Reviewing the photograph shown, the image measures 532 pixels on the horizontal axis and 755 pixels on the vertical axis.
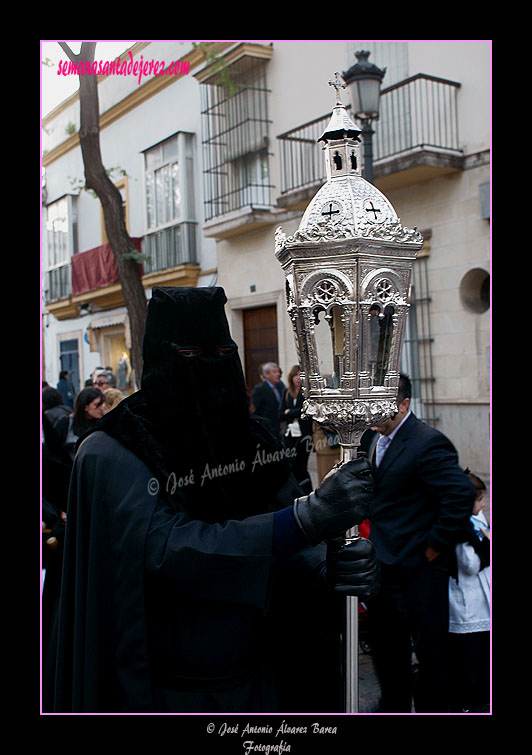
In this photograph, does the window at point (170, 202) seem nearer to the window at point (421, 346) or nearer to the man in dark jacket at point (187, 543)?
the window at point (421, 346)

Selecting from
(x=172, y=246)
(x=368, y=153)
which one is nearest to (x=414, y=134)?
(x=368, y=153)

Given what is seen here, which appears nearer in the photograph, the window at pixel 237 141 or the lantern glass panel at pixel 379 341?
the lantern glass panel at pixel 379 341

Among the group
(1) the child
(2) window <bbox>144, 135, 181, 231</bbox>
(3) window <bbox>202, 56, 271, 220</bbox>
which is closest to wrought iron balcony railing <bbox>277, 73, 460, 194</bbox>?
(3) window <bbox>202, 56, 271, 220</bbox>

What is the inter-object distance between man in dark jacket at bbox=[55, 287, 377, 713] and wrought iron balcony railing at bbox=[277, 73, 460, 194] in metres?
7.91

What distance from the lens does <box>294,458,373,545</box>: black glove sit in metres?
1.88

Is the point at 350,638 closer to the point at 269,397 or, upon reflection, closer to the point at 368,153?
the point at 368,153

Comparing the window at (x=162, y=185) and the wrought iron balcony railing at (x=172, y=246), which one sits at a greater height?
the window at (x=162, y=185)

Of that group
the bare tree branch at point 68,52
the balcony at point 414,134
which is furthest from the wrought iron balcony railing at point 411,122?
the bare tree branch at point 68,52

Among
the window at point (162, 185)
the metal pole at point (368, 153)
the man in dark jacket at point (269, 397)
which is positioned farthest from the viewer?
the window at point (162, 185)

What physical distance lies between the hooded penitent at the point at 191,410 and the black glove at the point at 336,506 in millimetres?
351

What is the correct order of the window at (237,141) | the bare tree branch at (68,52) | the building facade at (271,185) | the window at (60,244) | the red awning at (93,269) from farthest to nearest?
the window at (60,244), the red awning at (93,269), the window at (237,141), the building facade at (271,185), the bare tree branch at (68,52)

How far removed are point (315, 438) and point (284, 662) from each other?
4.23 metres

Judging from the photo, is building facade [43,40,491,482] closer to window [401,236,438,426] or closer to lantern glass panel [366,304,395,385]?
window [401,236,438,426]

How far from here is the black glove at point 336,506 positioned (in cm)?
188
